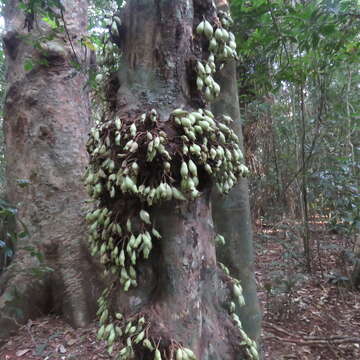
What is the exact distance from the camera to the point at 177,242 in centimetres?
187

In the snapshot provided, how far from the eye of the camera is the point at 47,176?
4.09 metres

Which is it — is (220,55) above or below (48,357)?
above

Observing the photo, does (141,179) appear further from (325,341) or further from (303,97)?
(303,97)

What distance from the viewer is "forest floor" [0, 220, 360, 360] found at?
354 centimetres

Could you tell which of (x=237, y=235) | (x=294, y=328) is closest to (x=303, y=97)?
(x=294, y=328)

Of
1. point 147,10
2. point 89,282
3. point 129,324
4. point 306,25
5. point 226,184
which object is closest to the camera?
point 129,324

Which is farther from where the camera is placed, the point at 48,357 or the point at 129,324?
the point at 48,357

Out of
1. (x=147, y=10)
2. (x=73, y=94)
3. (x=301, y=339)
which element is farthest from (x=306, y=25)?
(x=301, y=339)

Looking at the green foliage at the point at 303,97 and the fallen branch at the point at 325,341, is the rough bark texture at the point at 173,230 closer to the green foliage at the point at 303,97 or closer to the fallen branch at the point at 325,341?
the green foliage at the point at 303,97

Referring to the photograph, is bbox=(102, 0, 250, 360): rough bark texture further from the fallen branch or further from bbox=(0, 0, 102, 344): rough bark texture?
bbox=(0, 0, 102, 344): rough bark texture

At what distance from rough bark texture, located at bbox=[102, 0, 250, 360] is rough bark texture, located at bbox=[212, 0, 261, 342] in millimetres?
367

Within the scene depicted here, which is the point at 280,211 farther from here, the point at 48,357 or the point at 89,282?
the point at 48,357

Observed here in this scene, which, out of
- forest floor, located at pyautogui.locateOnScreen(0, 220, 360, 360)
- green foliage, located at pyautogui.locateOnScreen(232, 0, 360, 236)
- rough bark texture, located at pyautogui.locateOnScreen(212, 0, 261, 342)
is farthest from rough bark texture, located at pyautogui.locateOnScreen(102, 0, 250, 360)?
green foliage, located at pyautogui.locateOnScreen(232, 0, 360, 236)

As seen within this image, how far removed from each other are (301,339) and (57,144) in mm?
3443
